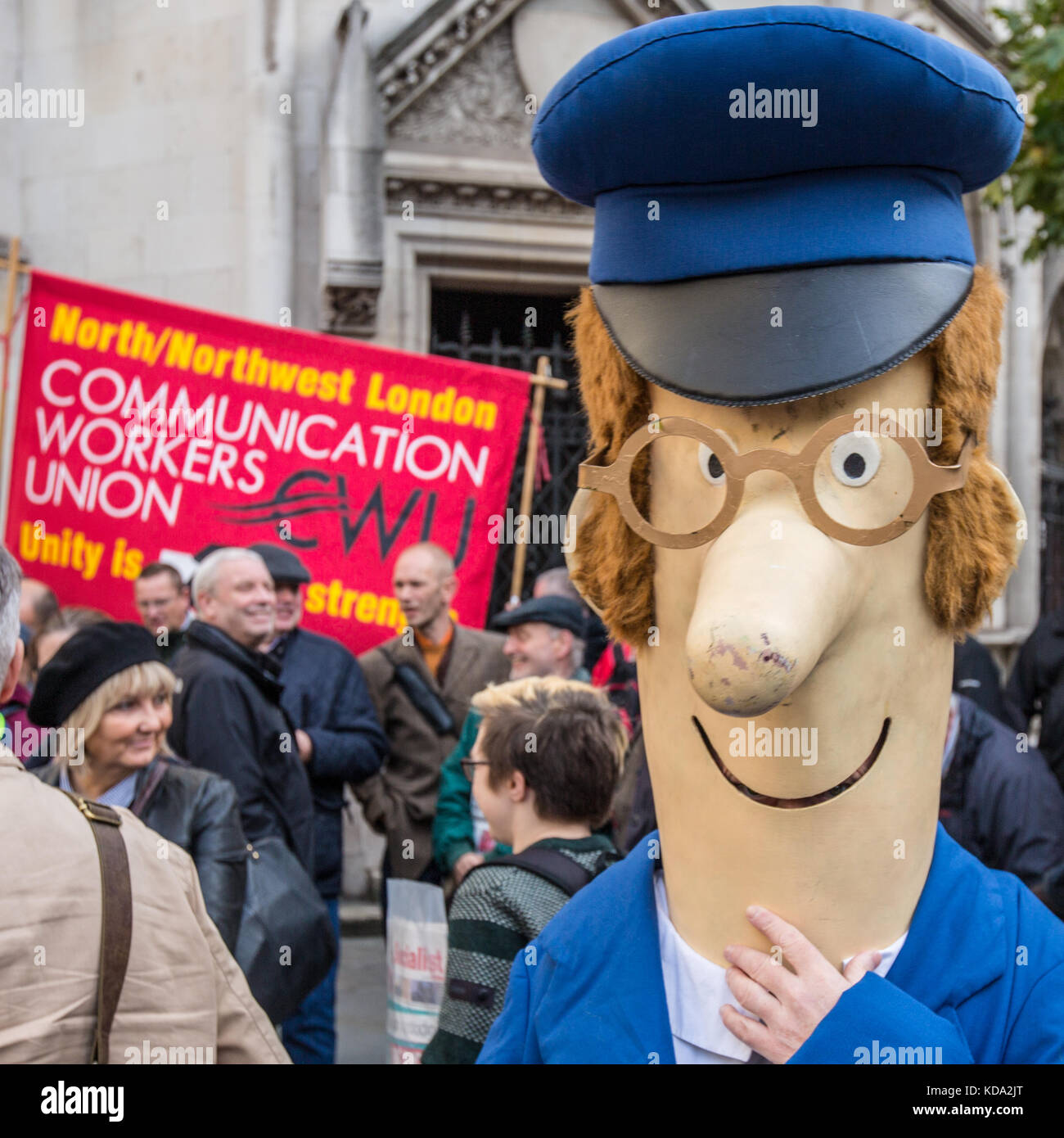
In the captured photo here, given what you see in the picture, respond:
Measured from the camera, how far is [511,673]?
5.44 metres

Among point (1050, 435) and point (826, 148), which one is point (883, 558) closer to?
point (826, 148)

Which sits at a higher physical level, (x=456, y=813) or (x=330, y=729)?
(x=330, y=729)

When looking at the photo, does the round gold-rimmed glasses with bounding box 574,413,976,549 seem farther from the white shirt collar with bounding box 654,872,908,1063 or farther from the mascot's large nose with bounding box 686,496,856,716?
the white shirt collar with bounding box 654,872,908,1063

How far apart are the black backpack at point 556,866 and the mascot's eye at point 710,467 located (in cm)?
125

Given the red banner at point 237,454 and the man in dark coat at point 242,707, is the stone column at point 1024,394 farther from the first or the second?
the man in dark coat at point 242,707

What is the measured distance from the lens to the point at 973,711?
146 inches

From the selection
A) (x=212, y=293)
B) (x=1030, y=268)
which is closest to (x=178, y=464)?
(x=212, y=293)

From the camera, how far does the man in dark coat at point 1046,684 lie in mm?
5309

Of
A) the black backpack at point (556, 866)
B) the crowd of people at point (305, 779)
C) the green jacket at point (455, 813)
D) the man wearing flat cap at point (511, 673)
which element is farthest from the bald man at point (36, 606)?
the black backpack at point (556, 866)

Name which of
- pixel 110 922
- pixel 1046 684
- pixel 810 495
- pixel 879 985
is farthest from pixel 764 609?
pixel 1046 684

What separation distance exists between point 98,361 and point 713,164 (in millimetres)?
5141

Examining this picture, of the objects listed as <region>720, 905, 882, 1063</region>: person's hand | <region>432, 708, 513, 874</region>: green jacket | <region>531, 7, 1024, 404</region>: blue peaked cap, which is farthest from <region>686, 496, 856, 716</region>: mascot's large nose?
<region>432, 708, 513, 874</region>: green jacket

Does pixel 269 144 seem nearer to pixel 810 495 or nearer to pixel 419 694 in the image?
pixel 419 694

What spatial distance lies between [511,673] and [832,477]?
3857 millimetres
